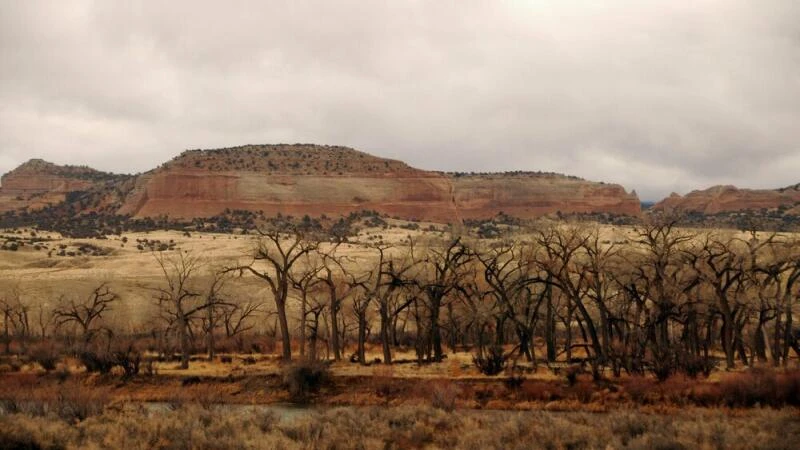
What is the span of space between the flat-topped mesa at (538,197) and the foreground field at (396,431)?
135789mm

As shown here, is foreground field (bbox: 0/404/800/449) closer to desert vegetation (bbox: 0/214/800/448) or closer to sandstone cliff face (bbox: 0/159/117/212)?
desert vegetation (bbox: 0/214/800/448)

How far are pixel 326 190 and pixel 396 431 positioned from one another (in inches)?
4884

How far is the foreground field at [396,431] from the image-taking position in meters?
17.0

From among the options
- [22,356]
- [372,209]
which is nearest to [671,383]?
[22,356]

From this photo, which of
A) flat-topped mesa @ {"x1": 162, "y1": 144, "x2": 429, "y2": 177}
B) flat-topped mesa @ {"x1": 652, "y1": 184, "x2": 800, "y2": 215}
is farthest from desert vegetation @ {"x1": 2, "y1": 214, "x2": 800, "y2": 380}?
flat-topped mesa @ {"x1": 652, "y1": 184, "x2": 800, "y2": 215}

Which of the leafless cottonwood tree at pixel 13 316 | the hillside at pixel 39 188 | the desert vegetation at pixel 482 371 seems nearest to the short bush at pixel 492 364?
the desert vegetation at pixel 482 371

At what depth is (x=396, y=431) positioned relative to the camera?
66.0 feet

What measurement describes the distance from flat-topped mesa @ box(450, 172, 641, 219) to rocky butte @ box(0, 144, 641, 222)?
0.24m

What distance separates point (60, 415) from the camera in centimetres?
2077

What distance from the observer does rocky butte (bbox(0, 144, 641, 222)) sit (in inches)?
5369

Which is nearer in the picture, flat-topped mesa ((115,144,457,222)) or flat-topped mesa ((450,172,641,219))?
flat-topped mesa ((115,144,457,222))

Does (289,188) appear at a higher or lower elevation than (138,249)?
higher

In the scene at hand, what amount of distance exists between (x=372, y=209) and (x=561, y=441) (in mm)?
126023

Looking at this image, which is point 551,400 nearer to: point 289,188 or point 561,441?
point 561,441
